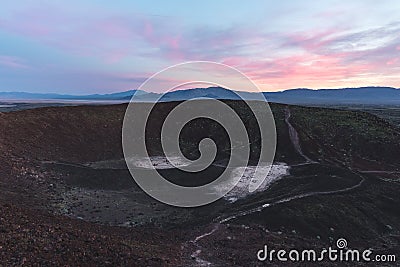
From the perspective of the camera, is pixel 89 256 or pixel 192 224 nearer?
pixel 89 256

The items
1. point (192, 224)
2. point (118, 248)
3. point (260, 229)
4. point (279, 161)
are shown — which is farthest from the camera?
point (279, 161)

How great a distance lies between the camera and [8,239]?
15977mm

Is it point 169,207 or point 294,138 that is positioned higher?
point 294,138

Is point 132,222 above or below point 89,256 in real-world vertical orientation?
below

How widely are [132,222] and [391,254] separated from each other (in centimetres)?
1869

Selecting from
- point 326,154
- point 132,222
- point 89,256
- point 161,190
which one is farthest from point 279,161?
point 89,256

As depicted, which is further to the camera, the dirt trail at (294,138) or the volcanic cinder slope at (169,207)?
the dirt trail at (294,138)

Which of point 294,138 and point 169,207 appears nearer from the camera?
point 169,207

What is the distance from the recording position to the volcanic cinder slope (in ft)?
59.4

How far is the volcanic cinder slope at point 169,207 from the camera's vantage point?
18109 millimetres

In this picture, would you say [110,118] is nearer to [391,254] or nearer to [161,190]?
[161,190]

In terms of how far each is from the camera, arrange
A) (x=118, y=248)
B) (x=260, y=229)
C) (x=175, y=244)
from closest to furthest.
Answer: (x=118, y=248) → (x=175, y=244) → (x=260, y=229)

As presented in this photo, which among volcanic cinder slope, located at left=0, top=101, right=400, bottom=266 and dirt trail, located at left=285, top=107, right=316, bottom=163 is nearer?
volcanic cinder slope, located at left=0, top=101, right=400, bottom=266

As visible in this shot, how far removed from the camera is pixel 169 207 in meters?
29.2
